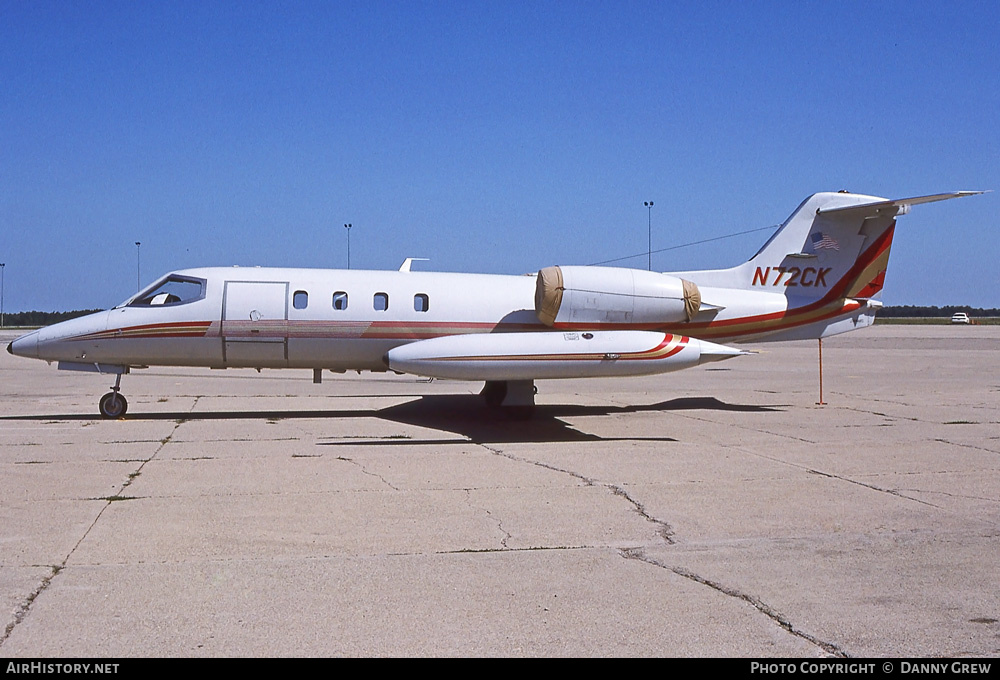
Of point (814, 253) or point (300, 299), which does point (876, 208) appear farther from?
point (300, 299)

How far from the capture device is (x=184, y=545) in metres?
7.19

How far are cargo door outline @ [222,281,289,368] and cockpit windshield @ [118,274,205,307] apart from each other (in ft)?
1.78

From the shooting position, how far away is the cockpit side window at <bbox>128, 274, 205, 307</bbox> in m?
15.9

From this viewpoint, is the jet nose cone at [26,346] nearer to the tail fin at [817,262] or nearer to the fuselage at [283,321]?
the fuselage at [283,321]

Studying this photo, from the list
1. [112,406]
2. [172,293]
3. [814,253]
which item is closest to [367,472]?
[172,293]

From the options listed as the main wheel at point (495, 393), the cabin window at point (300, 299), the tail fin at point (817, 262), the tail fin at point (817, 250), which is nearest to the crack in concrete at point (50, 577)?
the cabin window at point (300, 299)

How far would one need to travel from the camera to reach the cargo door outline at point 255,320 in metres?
15.8

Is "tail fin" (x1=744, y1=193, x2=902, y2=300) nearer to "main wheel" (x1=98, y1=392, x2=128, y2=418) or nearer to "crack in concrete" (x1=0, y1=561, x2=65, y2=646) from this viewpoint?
"main wheel" (x1=98, y1=392, x2=128, y2=418)

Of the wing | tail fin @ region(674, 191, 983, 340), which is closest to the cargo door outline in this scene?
the wing

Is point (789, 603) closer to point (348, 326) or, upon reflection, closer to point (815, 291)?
point (348, 326)

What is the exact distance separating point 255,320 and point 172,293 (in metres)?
1.63

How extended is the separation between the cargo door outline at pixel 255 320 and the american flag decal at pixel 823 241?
10.5 metres

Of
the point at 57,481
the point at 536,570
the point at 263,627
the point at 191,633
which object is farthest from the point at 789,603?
the point at 57,481

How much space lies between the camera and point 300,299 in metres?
15.9
